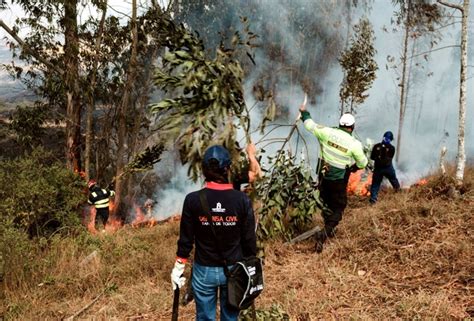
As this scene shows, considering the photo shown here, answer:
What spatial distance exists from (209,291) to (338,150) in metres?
2.93

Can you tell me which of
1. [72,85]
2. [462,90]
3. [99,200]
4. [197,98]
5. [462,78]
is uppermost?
[462,78]

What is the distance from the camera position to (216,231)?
10.0 feet

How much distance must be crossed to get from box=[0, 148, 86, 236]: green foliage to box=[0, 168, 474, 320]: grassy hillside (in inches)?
90.1

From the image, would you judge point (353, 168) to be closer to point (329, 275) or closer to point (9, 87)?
point (329, 275)

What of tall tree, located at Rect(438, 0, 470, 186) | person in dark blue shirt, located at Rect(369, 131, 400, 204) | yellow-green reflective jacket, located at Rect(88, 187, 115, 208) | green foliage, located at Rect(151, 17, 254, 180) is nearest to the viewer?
green foliage, located at Rect(151, 17, 254, 180)

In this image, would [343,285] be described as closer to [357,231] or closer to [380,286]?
[380,286]

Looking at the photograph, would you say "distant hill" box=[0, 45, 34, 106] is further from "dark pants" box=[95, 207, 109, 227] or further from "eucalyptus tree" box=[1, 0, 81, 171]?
"dark pants" box=[95, 207, 109, 227]

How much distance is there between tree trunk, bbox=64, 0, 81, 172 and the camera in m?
13.0

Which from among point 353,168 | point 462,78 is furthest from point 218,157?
point 462,78

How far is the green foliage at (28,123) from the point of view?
1397 cm

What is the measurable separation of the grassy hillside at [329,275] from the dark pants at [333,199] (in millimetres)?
360

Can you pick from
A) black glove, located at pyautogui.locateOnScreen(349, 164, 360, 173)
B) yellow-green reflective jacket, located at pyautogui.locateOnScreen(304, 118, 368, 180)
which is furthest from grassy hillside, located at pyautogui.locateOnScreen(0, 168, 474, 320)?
yellow-green reflective jacket, located at pyautogui.locateOnScreen(304, 118, 368, 180)

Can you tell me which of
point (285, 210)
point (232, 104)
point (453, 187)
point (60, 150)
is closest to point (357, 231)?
point (285, 210)

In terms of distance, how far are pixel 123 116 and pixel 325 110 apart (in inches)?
942
